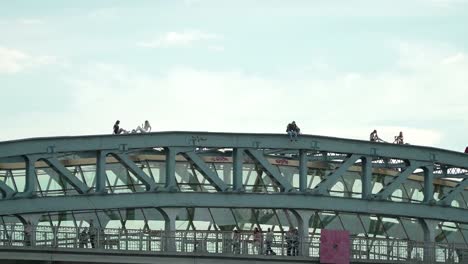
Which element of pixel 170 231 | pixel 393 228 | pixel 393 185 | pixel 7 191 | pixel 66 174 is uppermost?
pixel 393 185

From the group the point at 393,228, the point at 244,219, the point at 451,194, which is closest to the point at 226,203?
the point at 244,219

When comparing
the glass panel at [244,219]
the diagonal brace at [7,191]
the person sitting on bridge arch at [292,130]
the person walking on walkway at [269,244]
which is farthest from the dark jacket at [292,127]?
the diagonal brace at [7,191]

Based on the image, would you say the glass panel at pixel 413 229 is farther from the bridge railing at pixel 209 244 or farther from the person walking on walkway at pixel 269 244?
the person walking on walkway at pixel 269 244

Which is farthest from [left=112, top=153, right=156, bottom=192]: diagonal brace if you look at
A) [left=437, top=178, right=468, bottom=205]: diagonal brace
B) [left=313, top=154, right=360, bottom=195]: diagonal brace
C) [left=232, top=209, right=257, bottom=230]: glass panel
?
[left=437, top=178, right=468, bottom=205]: diagonal brace

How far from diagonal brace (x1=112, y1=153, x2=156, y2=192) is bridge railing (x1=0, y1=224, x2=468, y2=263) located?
3257 mm

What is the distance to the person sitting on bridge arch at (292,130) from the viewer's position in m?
86.4

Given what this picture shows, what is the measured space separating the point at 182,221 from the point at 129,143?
9382mm

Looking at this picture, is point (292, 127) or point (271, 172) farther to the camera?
point (292, 127)

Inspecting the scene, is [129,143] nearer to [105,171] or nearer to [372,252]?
[105,171]

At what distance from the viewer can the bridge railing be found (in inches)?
2913

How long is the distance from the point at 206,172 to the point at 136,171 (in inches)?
144

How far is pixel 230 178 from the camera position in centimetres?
9262

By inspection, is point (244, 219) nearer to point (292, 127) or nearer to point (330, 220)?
point (330, 220)

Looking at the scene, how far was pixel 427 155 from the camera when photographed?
89.9 meters
